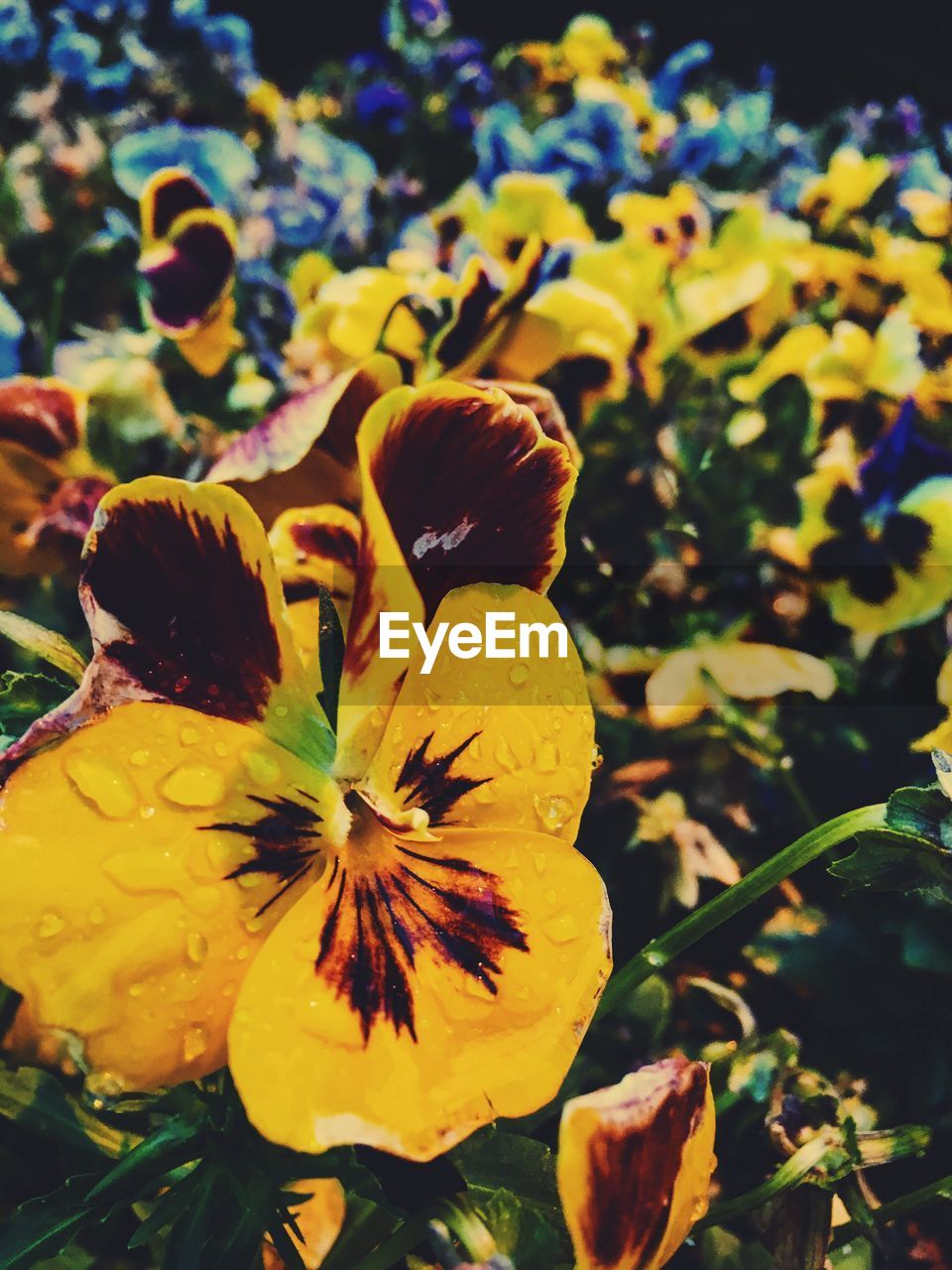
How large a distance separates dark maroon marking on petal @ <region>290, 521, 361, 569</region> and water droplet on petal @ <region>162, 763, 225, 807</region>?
19cm

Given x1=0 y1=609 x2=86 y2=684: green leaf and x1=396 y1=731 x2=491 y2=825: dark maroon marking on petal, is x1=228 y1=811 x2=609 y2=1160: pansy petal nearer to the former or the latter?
x1=396 y1=731 x2=491 y2=825: dark maroon marking on petal

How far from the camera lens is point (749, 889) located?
1.63ft

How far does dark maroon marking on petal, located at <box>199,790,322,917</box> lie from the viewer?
1.40 ft

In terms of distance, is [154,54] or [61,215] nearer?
[61,215]

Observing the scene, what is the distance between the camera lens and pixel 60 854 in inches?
15.2

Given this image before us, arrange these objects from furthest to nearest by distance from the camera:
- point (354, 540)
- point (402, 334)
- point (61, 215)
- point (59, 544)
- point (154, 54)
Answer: point (154, 54) → point (61, 215) → point (402, 334) → point (59, 544) → point (354, 540)

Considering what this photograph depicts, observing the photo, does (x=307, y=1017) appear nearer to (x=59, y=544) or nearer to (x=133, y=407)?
(x=59, y=544)

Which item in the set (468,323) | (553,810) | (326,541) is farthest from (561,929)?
(468,323)

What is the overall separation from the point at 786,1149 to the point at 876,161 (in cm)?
186

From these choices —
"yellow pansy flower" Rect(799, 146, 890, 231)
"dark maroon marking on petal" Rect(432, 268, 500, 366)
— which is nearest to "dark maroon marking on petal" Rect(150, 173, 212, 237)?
"dark maroon marking on petal" Rect(432, 268, 500, 366)

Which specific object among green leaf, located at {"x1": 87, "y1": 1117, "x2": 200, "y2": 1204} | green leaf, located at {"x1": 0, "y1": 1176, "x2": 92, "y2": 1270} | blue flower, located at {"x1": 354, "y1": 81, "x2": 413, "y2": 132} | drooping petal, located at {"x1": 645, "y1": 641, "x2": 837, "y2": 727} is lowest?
drooping petal, located at {"x1": 645, "y1": 641, "x2": 837, "y2": 727}

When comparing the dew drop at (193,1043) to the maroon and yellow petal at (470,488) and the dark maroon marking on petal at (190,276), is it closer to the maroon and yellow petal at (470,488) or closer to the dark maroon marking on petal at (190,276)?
the maroon and yellow petal at (470,488)

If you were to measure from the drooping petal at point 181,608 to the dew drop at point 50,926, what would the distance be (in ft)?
0.19

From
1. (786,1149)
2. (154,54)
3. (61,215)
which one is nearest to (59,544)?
(786,1149)
